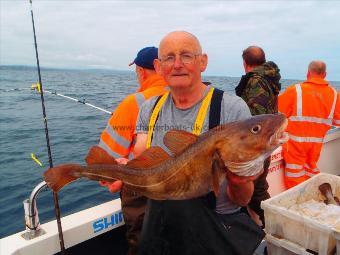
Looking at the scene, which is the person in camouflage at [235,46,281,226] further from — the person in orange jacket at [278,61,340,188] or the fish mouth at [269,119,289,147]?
the fish mouth at [269,119,289,147]

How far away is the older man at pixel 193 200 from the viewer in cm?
262

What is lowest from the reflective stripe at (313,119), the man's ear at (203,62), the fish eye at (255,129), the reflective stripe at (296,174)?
the reflective stripe at (296,174)

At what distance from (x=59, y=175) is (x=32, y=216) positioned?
829 millimetres

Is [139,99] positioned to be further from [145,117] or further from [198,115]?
[198,115]

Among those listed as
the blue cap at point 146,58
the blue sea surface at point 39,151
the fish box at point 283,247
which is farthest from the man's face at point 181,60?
the blue sea surface at point 39,151

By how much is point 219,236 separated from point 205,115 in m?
0.95

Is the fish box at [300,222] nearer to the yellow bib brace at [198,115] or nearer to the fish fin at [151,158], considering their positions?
the yellow bib brace at [198,115]

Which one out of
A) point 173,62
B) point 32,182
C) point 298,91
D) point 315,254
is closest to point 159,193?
point 173,62

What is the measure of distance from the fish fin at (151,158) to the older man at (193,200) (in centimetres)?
31

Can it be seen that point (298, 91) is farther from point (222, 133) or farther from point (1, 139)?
point (1, 139)

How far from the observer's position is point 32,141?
43.9 feet

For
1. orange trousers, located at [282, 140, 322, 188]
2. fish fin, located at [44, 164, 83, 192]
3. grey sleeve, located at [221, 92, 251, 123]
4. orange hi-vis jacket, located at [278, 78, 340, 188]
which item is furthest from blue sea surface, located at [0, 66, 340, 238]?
grey sleeve, located at [221, 92, 251, 123]

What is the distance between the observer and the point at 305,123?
5664 mm

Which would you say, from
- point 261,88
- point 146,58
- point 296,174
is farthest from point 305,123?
point 146,58
